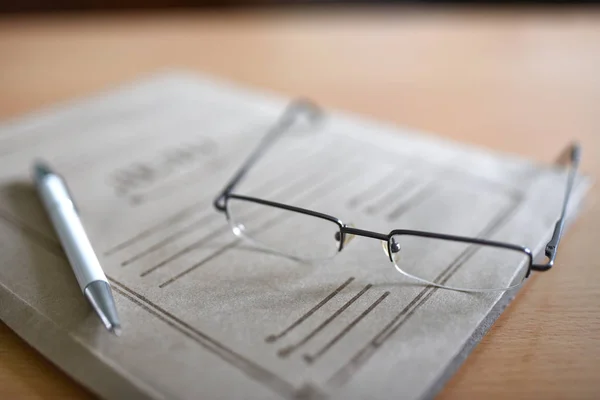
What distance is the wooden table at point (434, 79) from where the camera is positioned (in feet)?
1.17

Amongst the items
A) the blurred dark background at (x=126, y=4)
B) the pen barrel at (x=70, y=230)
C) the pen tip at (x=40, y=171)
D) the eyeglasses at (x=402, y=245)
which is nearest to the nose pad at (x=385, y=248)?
the eyeglasses at (x=402, y=245)

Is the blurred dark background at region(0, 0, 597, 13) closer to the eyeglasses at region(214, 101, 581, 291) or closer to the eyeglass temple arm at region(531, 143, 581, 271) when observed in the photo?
the eyeglass temple arm at region(531, 143, 581, 271)

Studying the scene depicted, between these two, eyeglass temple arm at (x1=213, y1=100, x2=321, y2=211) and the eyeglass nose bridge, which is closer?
the eyeglass nose bridge

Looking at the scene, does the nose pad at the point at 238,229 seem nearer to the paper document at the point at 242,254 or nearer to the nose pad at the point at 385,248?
the paper document at the point at 242,254

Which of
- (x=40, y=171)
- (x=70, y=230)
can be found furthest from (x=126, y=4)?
(x=70, y=230)

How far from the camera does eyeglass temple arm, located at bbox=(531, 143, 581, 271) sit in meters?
0.39

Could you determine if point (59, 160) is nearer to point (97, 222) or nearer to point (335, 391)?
point (97, 222)

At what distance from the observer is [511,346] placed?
0.37 metres

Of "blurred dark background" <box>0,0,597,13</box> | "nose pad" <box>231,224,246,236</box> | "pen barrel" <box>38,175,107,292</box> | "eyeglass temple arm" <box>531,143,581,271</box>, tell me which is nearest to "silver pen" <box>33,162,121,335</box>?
"pen barrel" <box>38,175,107,292</box>

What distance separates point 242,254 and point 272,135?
0.26 m

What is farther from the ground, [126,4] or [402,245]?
[126,4]

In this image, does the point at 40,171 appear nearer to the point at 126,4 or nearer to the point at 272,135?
the point at 272,135

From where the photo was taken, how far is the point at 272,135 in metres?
0.67

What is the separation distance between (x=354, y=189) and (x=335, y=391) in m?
0.26
